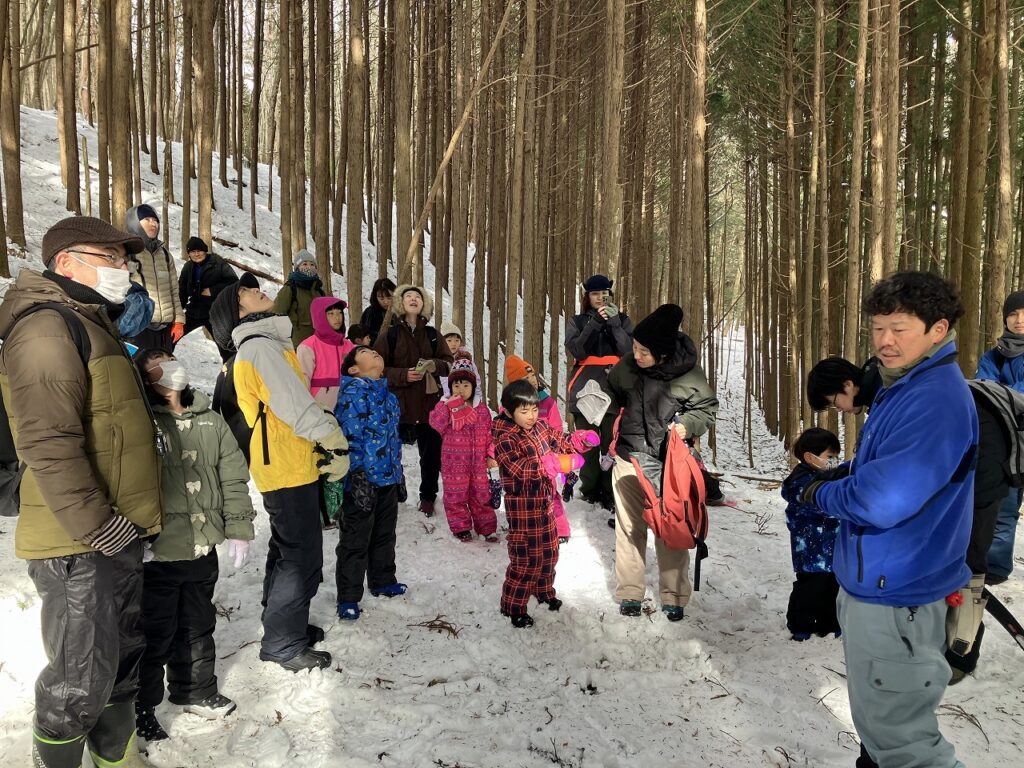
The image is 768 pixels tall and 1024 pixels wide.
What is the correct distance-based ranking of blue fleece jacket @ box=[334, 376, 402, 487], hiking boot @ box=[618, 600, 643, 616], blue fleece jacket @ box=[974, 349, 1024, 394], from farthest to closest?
blue fleece jacket @ box=[974, 349, 1024, 394] → hiking boot @ box=[618, 600, 643, 616] → blue fleece jacket @ box=[334, 376, 402, 487]

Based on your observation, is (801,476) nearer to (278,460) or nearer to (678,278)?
(278,460)

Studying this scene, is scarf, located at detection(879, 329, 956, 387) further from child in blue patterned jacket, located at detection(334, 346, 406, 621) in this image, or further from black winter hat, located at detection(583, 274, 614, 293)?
black winter hat, located at detection(583, 274, 614, 293)

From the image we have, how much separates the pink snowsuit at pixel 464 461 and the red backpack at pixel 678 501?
1666 mm

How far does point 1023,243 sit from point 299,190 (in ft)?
49.6

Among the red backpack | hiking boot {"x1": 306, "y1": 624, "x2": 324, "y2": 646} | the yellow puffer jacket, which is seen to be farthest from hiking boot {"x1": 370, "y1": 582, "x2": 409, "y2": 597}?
the red backpack

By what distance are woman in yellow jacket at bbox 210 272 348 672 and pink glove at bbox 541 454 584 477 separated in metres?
1.34

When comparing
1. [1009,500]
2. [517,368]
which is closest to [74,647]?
[517,368]

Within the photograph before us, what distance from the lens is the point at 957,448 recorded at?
1.90 m

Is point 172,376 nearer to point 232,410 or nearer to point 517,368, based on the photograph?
point 232,410

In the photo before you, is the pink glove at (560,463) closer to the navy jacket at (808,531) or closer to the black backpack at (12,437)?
the navy jacket at (808,531)

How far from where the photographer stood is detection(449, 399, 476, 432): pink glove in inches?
205

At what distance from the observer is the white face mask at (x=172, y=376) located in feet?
8.95

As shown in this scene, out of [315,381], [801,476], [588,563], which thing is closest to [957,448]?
[801,476]

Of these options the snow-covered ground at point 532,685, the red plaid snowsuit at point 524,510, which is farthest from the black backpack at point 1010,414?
the red plaid snowsuit at point 524,510
